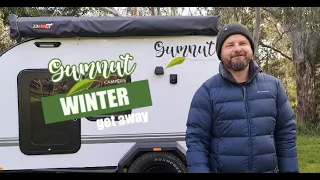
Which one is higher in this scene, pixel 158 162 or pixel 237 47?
pixel 237 47

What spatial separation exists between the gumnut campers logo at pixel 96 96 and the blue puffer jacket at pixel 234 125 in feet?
7.52

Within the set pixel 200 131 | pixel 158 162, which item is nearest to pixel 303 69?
pixel 158 162

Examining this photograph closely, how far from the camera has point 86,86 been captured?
438 centimetres

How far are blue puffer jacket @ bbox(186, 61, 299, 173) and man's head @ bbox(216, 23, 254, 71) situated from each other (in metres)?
0.07

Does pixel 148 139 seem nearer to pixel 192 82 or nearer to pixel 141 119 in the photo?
pixel 141 119

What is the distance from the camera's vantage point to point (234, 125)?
2.13 metres

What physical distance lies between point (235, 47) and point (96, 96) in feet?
8.16

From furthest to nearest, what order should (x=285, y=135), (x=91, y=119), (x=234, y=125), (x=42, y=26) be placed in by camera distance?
(x=91, y=119)
(x=42, y=26)
(x=285, y=135)
(x=234, y=125)

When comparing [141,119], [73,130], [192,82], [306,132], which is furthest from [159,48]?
[306,132]

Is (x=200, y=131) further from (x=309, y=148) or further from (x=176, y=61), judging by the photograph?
(x=309, y=148)

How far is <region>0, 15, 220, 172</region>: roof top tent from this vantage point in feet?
14.2

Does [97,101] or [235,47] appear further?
[97,101]

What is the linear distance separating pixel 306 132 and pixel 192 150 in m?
7.66

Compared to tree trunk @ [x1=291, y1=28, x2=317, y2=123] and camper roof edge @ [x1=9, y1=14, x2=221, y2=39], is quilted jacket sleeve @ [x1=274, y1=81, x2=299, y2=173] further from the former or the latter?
tree trunk @ [x1=291, y1=28, x2=317, y2=123]
